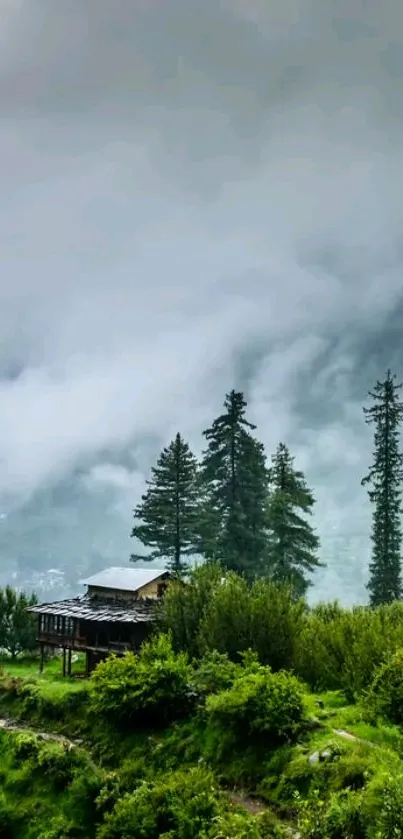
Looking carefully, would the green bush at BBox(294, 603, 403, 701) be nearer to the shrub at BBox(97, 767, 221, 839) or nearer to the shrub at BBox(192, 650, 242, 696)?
the shrub at BBox(192, 650, 242, 696)

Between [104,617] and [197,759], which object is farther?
[104,617]

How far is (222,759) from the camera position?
64.6 ft

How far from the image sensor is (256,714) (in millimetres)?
19531

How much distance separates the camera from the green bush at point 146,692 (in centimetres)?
2250

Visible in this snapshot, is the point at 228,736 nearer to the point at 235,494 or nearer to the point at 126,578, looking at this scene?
the point at 126,578

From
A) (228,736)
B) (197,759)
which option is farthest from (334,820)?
(197,759)

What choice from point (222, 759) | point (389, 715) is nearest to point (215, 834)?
point (222, 759)

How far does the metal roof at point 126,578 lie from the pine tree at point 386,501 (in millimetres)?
18188

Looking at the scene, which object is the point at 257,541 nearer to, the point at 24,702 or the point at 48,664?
the point at 48,664

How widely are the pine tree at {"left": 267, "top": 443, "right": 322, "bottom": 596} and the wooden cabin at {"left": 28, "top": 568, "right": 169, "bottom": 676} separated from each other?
435 inches

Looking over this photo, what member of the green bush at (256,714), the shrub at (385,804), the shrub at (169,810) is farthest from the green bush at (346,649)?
the shrub at (385,804)

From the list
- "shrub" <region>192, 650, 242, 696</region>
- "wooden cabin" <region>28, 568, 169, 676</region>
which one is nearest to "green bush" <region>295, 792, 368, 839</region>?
"shrub" <region>192, 650, 242, 696</region>

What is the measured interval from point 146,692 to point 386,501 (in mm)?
32107

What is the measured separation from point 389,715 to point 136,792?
7380mm
